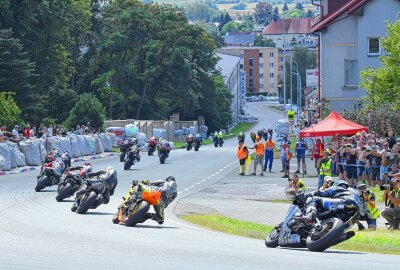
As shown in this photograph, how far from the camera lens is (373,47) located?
60062mm

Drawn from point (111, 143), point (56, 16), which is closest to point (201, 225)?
point (111, 143)

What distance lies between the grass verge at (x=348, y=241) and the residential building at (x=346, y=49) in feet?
114

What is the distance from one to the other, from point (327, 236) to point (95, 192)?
8839mm

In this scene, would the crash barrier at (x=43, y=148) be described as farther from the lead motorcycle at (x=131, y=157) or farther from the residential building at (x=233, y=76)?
the residential building at (x=233, y=76)

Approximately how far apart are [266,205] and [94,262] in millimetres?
16723

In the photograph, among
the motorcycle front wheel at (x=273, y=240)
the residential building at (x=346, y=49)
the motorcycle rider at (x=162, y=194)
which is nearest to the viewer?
the motorcycle front wheel at (x=273, y=240)

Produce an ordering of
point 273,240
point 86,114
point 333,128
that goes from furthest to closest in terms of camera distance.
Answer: point 86,114 → point 333,128 → point 273,240

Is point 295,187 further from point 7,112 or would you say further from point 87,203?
point 7,112

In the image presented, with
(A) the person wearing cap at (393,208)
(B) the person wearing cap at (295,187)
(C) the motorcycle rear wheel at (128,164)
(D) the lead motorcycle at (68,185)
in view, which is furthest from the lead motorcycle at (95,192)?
(C) the motorcycle rear wheel at (128,164)

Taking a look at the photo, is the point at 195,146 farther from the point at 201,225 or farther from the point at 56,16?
the point at 201,225

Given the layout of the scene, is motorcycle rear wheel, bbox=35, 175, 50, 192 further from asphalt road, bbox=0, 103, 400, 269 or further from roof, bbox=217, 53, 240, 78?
roof, bbox=217, 53, 240, 78

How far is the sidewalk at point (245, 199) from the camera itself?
27656 millimetres

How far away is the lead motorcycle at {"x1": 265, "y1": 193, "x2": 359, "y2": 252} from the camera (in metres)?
16.5

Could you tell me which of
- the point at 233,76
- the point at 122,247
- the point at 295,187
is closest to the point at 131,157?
the point at 295,187
